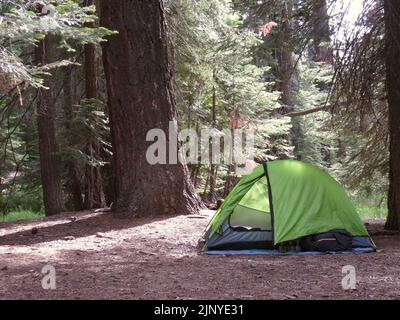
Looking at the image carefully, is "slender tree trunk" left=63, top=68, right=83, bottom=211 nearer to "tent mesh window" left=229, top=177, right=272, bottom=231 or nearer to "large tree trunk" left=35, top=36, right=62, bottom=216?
"large tree trunk" left=35, top=36, right=62, bottom=216

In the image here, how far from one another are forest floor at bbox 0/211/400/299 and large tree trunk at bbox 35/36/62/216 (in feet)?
12.0

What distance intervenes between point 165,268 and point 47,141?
7.10m

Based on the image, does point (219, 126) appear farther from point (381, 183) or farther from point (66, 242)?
point (66, 242)

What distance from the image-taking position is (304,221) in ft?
22.5

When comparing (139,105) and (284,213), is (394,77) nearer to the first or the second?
(284,213)

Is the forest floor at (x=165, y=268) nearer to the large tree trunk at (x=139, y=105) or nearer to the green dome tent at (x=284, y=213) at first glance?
the green dome tent at (x=284, y=213)

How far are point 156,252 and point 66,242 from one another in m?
1.59

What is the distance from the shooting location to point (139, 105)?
945cm

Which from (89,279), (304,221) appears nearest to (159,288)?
(89,279)

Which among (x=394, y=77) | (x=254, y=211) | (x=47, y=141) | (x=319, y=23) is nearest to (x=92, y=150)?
(x=47, y=141)

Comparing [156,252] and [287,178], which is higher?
[287,178]

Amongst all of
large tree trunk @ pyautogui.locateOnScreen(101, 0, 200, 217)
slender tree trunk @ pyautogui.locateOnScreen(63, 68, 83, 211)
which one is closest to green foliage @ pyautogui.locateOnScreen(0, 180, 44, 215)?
slender tree trunk @ pyautogui.locateOnScreen(63, 68, 83, 211)

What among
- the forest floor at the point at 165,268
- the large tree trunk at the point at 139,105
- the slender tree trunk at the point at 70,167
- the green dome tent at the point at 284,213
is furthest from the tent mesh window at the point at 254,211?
the slender tree trunk at the point at 70,167
